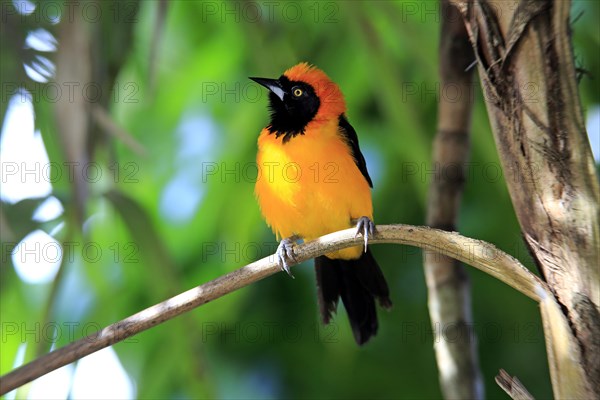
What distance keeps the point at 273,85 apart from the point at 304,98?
0.74 ft

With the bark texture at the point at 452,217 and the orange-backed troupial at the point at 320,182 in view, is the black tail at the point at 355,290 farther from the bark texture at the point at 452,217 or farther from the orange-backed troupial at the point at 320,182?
the bark texture at the point at 452,217

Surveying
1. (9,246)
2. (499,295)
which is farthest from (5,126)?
(499,295)

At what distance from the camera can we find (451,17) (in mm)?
2914

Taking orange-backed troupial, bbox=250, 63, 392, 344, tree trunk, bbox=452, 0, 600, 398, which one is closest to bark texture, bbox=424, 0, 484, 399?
orange-backed troupial, bbox=250, 63, 392, 344

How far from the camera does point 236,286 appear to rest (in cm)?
200

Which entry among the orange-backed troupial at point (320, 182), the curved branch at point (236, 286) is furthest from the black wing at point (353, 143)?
the curved branch at point (236, 286)

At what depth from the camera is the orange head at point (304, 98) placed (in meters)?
3.55

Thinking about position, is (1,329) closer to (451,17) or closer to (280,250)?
(280,250)

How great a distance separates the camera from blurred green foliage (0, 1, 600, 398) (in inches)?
156

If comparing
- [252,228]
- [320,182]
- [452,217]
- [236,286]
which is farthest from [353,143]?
[236,286]

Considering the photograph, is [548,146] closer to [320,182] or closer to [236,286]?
[236,286]

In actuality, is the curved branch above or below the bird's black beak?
below

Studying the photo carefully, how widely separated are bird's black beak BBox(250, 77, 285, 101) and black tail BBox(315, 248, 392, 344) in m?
0.83

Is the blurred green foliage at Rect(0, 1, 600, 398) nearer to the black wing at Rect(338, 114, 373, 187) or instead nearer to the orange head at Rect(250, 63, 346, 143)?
the orange head at Rect(250, 63, 346, 143)
